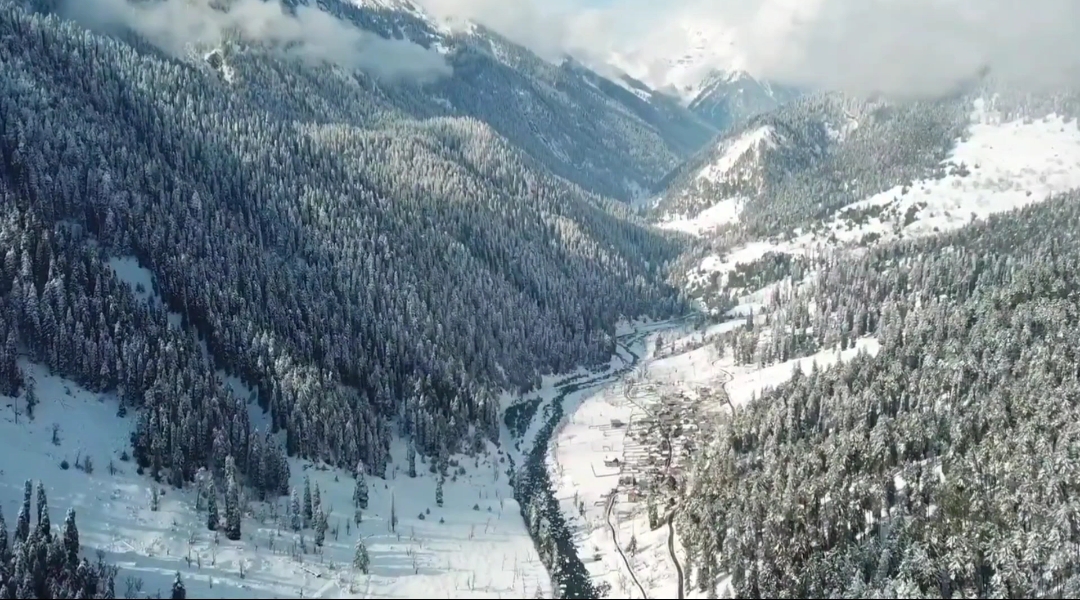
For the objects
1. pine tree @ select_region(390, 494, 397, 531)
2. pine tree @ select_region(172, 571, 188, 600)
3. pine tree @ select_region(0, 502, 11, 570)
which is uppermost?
pine tree @ select_region(390, 494, 397, 531)

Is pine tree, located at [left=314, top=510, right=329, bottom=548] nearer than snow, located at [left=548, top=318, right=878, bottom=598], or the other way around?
snow, located at [left=548, top=318, right=878, bottom=598]

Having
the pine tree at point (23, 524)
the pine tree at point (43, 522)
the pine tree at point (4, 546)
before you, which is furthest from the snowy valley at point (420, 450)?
the pine tree at point (23, 524)

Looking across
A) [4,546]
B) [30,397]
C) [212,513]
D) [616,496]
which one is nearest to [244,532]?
[212,513]

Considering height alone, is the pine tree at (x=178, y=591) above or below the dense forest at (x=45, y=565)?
below

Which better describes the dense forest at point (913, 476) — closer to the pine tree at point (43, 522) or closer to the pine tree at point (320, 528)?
the pine tree at point (320, 528)

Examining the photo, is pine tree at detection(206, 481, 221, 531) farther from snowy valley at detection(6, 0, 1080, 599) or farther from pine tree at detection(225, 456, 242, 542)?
pine tree at detection(225, 456, 242, 542)

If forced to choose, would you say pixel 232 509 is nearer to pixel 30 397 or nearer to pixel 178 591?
pixel 178 591

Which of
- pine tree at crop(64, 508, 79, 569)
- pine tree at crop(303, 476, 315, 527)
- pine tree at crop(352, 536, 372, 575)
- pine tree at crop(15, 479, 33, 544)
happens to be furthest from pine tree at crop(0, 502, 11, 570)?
pine tree at crop(352, 536, 372, 575)
